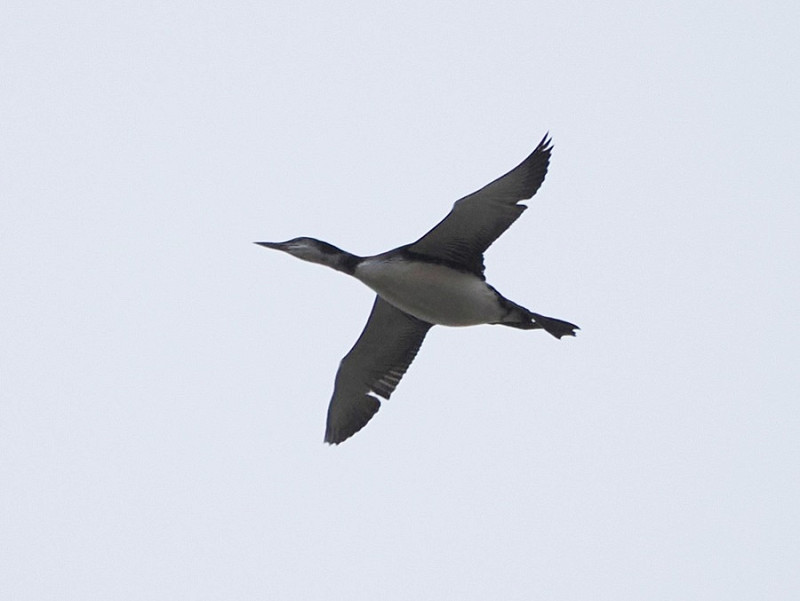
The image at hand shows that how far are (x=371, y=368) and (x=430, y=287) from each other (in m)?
2.00

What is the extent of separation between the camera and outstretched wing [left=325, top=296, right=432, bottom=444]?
15852 millimetres

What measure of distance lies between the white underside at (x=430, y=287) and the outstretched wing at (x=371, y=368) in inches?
56.4

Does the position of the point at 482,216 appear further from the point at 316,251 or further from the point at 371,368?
the point at 371,368

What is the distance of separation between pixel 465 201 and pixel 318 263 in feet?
6.47

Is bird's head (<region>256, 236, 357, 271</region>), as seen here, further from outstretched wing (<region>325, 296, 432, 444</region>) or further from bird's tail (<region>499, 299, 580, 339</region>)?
bird's tail (<region>499, 299, 580, 339</region>)

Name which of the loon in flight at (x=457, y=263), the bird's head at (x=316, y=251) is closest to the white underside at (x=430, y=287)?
the loon in flight at (x=457, y=263)

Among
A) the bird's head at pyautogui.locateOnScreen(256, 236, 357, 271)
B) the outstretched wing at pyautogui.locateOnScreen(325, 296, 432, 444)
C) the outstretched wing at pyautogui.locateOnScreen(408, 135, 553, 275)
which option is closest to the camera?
the outstretched wing at pyautogui.locateOnScreen(408, 135, 553, 275)

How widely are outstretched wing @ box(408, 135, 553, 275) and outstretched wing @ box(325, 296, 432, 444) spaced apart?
1.57 meters

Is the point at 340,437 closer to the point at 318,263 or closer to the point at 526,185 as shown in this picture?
the point at 318,263

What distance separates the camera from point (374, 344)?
52.1 ft

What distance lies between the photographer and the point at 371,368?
52.3 feet

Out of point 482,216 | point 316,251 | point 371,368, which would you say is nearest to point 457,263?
point 482,216

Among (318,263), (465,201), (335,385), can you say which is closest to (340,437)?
(335,385)

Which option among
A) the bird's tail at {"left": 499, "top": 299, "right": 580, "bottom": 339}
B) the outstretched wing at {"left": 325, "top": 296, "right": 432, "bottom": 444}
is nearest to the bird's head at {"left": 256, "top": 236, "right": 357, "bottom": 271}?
the outstretched wing at {"left": 325, "top": 296, "right": 432, "bottom": 444}
